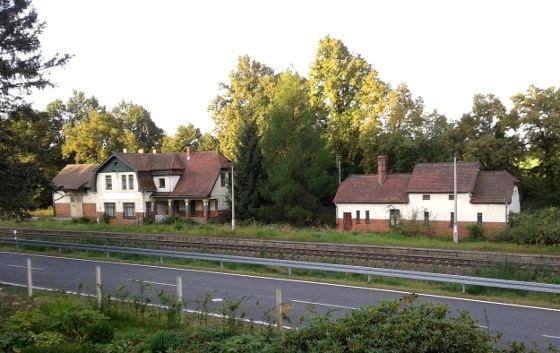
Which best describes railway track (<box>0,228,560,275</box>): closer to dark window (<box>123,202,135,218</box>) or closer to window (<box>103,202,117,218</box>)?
dark window (<box>123,202,135,218</box>)

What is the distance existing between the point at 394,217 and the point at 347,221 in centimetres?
399

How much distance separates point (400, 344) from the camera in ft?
20.7

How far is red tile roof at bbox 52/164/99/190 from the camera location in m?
53.6

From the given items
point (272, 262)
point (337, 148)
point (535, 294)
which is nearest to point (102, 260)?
point (272, 262)

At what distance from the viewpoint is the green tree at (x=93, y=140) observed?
220 feet

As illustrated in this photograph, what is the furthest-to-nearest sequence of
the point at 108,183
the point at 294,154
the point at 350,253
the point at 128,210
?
the point at 108,183
the point at 128,210
the point at 294,154
the point at 350,253

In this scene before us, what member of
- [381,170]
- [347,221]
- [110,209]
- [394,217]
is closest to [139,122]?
[110,209]

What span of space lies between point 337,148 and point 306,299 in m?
36.4

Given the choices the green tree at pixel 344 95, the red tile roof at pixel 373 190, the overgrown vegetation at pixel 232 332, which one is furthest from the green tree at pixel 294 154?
the overgrown vegetation at pixel 232 332

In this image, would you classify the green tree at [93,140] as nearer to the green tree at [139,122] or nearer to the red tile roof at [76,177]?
the red tile roof at [76,177]

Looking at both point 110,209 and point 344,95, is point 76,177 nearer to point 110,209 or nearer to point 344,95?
point 110,209

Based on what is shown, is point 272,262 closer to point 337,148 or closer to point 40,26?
point 40,26

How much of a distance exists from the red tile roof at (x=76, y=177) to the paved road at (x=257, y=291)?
26845mm

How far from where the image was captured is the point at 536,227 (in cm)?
3284
